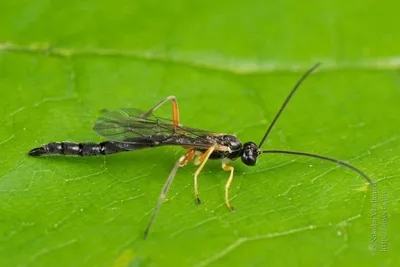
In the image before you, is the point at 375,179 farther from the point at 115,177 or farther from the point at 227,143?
the point at 115,177

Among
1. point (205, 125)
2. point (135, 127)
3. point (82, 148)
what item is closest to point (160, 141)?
point (135, 127)

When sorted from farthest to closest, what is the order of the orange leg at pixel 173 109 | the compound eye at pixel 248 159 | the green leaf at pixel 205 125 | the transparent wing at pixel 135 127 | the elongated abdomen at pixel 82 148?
the orange leg at pixel 173 109, the transparent wing at pixel 135 127, the compound eye at pixel 248 159, the elongated abdomen at pixel 82 148, the green leaf at pixel 205 125

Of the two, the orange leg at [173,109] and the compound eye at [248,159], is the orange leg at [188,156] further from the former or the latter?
the compound eye at [248,159]

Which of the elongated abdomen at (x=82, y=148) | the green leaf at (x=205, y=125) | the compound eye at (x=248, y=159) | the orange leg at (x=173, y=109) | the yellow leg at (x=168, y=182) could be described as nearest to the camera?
the green leaf at (x=205, y=125)

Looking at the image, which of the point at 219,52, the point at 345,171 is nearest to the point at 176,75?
the point at 219,52

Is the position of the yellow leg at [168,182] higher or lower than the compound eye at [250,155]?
lower

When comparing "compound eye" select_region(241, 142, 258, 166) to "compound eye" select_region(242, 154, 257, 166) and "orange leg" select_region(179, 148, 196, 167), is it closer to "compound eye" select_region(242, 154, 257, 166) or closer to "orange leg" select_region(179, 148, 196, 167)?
"compound eye" select_region(242, 154, 257, 166)

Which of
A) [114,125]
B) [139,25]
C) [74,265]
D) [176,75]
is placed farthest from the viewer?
[139,25]

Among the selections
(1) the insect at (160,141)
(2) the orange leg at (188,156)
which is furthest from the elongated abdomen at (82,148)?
(2) the orange leg at (188,156)
